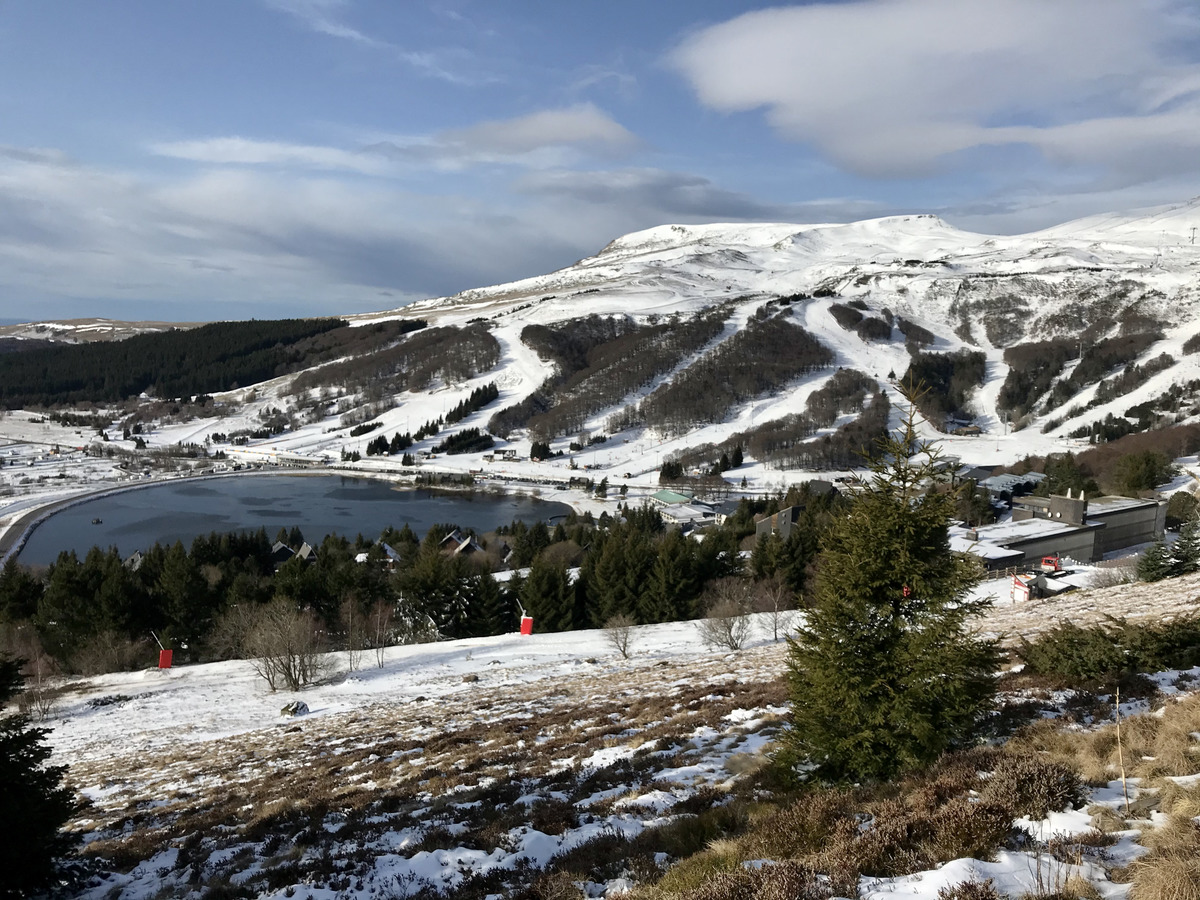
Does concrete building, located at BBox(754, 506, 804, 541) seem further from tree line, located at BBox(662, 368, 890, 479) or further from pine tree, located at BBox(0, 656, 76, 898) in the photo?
tree line, located at BBox(662, 368, 890, 479)

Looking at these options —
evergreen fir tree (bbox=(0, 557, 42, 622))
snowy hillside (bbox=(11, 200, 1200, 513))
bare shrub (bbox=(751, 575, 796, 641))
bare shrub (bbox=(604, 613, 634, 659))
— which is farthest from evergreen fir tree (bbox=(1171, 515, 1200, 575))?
snowy hillside (bbox=(11, 200, 1200, 513))

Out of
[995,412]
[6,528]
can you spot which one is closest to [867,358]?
[995,412]

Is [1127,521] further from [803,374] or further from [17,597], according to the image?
[803,374]

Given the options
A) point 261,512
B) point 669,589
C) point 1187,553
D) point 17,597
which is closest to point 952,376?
point 261,512

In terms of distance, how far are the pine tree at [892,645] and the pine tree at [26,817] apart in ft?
28.5

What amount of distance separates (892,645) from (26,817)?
32.1 feet

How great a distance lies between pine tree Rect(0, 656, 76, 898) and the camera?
7.55m

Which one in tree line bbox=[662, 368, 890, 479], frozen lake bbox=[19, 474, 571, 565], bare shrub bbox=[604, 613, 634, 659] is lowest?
frozen lake bbox=[19, 474, 571, 565]

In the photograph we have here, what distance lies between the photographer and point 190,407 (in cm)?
17650

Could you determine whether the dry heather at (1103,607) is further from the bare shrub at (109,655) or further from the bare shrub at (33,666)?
the bare shrub at (109,655)

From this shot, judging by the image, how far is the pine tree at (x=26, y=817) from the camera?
7555 mm

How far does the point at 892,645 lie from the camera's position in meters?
7.41

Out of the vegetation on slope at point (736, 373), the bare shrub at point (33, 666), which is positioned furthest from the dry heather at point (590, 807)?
the vegetation on slope at point (736, 373)

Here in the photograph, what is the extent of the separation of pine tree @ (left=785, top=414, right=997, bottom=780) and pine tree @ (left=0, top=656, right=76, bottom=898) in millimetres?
8697
